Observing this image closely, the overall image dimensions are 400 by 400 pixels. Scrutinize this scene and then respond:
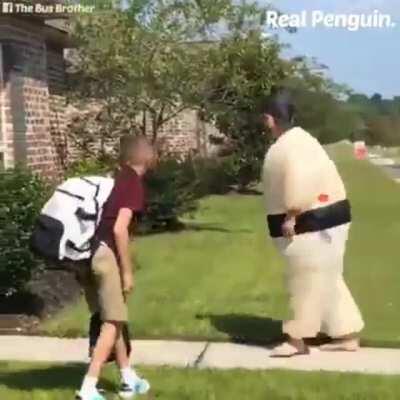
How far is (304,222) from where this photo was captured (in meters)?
9.23

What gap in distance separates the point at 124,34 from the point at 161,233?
3.12m

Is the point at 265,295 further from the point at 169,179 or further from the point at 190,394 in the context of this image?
the point at 169,179

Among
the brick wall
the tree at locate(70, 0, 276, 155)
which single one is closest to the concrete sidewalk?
the brick wall

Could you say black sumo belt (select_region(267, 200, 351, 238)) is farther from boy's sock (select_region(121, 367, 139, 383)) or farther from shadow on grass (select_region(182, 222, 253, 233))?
shadow on grass (select_region(182, 222, 253, 233))

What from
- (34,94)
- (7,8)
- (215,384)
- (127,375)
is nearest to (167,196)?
(34,94)

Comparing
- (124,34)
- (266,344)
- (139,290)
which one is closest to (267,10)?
(124,34)

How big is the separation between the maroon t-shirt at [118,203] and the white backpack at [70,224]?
49 millimetres

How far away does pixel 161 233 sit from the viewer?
1920cm

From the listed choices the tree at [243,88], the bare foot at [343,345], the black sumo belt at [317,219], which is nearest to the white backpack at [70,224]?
the black sumo belt at [317,219]

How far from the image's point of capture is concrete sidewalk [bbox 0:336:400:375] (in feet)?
29.5

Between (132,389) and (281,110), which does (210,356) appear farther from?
(281,110)

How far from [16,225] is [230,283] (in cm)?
335

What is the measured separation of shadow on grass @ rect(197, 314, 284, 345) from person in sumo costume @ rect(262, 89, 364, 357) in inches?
20.5

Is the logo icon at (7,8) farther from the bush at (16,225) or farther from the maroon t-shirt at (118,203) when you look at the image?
the maroon t-shirt at (118,203)
